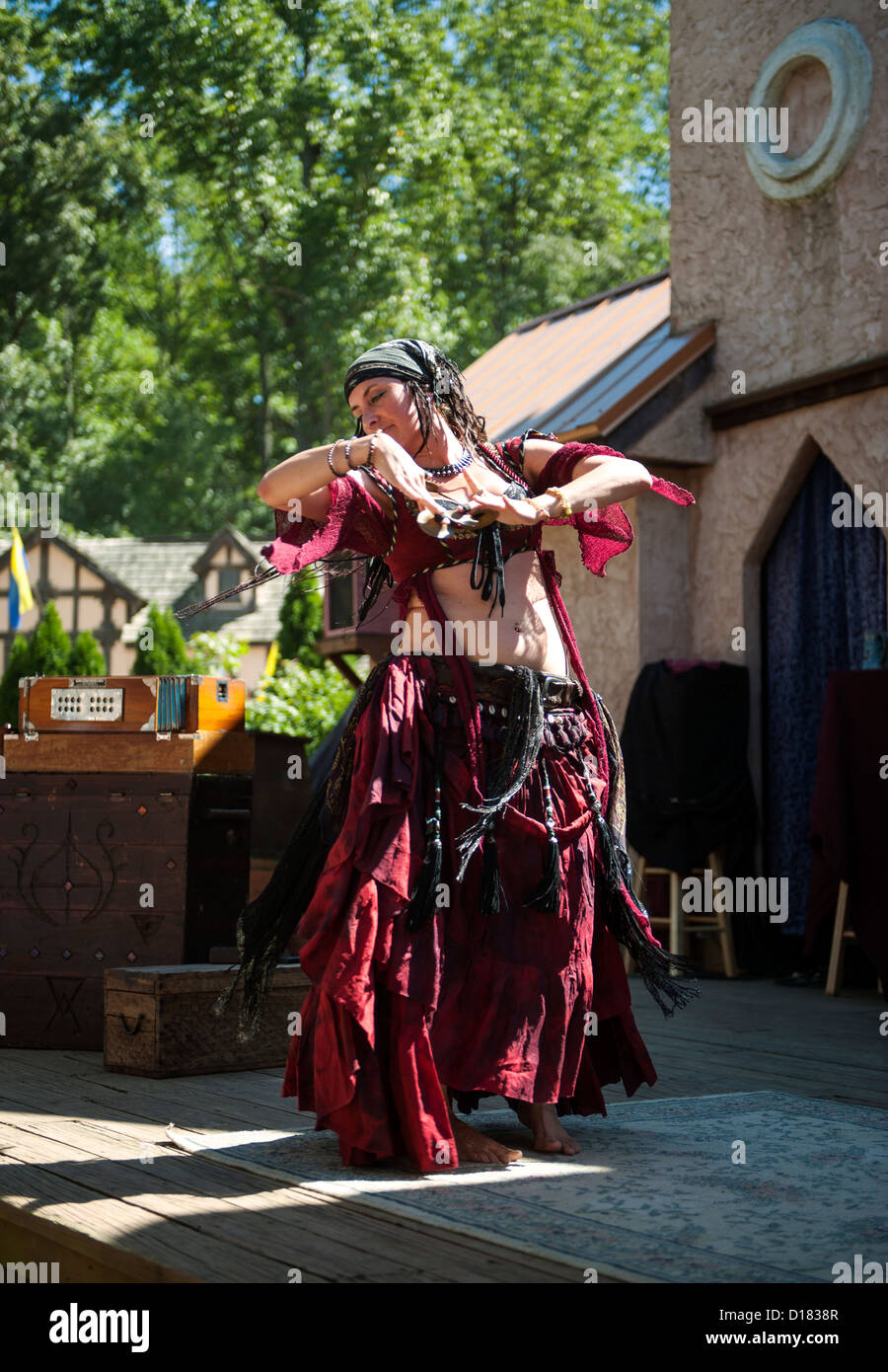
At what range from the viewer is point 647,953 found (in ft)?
11.5

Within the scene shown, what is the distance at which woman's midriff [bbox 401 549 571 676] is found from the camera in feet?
11.4

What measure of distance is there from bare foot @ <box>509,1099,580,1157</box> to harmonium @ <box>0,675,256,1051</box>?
1769 mm

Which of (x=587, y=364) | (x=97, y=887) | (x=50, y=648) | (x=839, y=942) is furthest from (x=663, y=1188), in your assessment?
(x=50, y=648)

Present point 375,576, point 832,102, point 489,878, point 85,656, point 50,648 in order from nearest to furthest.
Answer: point 489,878 < point 375,576 < point 832,102 < point 50,648 < point 85,656

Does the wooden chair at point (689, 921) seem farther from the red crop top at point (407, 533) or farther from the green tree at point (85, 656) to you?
the green tree at point (85, 656)

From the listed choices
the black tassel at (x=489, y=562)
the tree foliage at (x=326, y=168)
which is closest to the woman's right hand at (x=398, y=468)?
the black tassel at (x=489, y=562)

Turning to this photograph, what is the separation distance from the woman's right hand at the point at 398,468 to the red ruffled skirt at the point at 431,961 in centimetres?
46

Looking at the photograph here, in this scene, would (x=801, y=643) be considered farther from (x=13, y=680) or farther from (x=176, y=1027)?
(x=13, y=680)

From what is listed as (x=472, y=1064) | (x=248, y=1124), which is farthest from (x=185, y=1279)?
(x=248, y=1124)

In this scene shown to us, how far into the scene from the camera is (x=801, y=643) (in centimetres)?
776

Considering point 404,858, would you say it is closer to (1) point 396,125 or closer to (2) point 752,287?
(2) point 752,287

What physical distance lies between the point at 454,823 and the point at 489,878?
16cm

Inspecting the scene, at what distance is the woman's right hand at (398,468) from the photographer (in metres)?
3.12

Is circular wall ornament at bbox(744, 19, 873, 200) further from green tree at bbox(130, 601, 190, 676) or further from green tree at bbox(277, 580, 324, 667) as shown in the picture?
green tree at bbox(277, 580, 324, 667)
